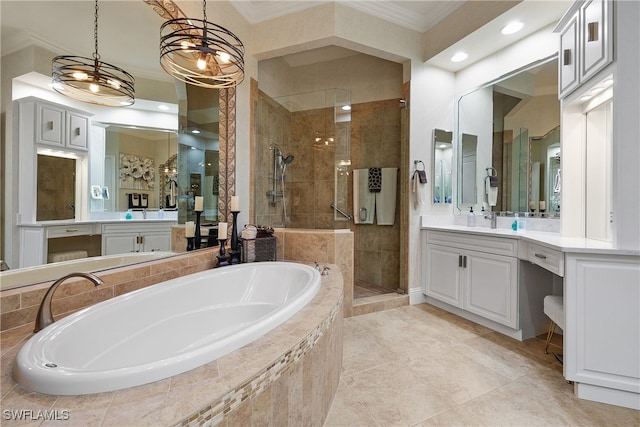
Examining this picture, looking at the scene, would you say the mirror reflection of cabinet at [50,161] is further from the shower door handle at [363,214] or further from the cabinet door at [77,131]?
the shower door handle at [363,214]

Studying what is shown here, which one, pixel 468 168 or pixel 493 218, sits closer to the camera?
pixel 493 218

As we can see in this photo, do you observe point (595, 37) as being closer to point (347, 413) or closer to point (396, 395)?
point (396, 395)

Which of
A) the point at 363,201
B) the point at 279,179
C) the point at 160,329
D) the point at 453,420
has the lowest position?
the point at 453,420

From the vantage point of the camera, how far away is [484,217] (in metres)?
2.94

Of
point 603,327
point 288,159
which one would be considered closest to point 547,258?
point 603,327

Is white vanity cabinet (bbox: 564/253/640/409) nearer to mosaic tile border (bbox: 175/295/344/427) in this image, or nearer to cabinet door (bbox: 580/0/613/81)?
cabinet door (bbox: 580/0/613/81)

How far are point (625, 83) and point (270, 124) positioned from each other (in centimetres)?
280

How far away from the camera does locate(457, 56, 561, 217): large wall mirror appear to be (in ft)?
7.80

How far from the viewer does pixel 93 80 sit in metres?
1.50

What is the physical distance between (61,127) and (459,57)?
11.2 feet

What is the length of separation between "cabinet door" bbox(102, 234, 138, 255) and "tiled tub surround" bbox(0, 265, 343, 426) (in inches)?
20.0

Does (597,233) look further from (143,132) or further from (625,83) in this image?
(143,132)

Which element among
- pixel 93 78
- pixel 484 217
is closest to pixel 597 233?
pixel 484 217

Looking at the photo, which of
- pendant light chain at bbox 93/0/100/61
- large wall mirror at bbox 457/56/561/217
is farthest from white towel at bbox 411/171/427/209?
pendant light chain at bbox 93/0/100/61
